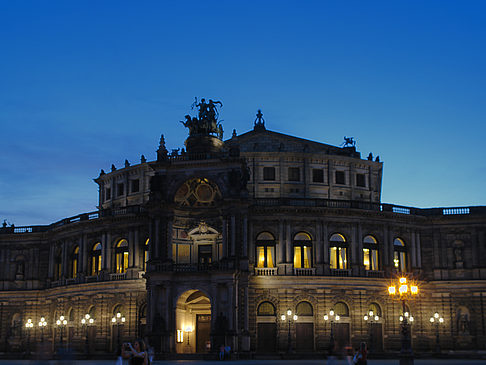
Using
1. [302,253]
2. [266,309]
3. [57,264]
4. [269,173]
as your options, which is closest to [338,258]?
[302,253]

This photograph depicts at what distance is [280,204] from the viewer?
2729 inches

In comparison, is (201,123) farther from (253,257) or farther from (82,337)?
(82,337)

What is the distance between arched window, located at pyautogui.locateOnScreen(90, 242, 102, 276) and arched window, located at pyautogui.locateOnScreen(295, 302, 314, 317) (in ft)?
76.6

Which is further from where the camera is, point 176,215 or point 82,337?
point 82,337

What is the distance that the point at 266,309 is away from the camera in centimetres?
6725

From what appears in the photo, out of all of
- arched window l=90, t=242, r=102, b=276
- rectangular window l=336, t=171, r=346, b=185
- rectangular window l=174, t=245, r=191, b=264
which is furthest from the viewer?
rectangular window l=336, t=171, r=346, b=185

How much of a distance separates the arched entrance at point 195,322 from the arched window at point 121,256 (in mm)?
9263

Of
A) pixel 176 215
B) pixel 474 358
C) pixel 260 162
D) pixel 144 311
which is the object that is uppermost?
pixel 260 162

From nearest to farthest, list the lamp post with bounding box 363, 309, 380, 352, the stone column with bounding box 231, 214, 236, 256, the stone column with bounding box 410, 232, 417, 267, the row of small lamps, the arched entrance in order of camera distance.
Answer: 1. the stone column with bounding box 231, 214, 236, 256
2. the arched entrance
3. the lamp post with bounding box 363, 309, 380, 352
4. the row of small lamps
5. the stone column with bounding box 410, 232, 417, 267

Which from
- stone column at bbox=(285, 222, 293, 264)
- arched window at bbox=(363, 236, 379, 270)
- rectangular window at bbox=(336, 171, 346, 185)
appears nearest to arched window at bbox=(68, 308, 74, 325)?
stone column at bbox=(285, 222, 293, 264)

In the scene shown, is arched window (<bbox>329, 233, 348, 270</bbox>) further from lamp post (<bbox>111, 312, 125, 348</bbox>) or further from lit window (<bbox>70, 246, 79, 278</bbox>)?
lit window (<bbox>70, 246, 79, 278</bbox>)

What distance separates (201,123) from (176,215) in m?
11.2

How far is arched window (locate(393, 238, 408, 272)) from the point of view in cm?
7231

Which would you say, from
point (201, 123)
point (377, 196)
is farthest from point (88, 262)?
point (377, 196)
